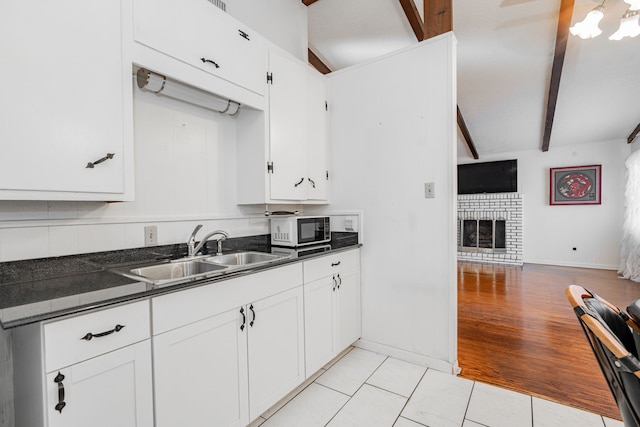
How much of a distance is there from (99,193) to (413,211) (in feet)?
6.51

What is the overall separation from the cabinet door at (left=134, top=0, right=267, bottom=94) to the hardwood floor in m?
2.64

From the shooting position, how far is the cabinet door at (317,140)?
99.2 inches

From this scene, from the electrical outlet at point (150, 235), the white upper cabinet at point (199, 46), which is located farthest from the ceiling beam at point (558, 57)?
the electrical outlet at point (150, 235)

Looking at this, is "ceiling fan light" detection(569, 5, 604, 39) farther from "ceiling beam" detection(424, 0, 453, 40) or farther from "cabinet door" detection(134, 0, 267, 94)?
"cabinet door" detection(134, 0, 267, 94)

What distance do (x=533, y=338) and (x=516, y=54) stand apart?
10.9 ft

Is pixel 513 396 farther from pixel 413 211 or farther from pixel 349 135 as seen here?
pixel 349 135

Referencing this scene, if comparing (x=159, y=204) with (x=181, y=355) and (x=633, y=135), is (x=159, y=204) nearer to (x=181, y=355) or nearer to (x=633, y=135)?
(x=181, y=355)

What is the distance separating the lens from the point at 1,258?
124 cm

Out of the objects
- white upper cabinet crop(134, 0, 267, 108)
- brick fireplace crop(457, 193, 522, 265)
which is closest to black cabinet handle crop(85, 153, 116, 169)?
white upper cabinet crop(134, 0, 267, 108)

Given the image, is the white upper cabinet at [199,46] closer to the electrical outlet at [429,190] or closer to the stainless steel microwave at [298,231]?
the stainless steel microwave at [298,231]

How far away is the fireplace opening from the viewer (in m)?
6.44

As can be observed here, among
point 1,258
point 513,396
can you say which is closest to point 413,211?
point 513,396

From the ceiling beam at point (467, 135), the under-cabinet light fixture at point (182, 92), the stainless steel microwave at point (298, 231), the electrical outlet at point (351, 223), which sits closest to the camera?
the under-cabinet light fixture at point (182, 92)

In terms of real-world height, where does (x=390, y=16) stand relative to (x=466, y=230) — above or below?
above
